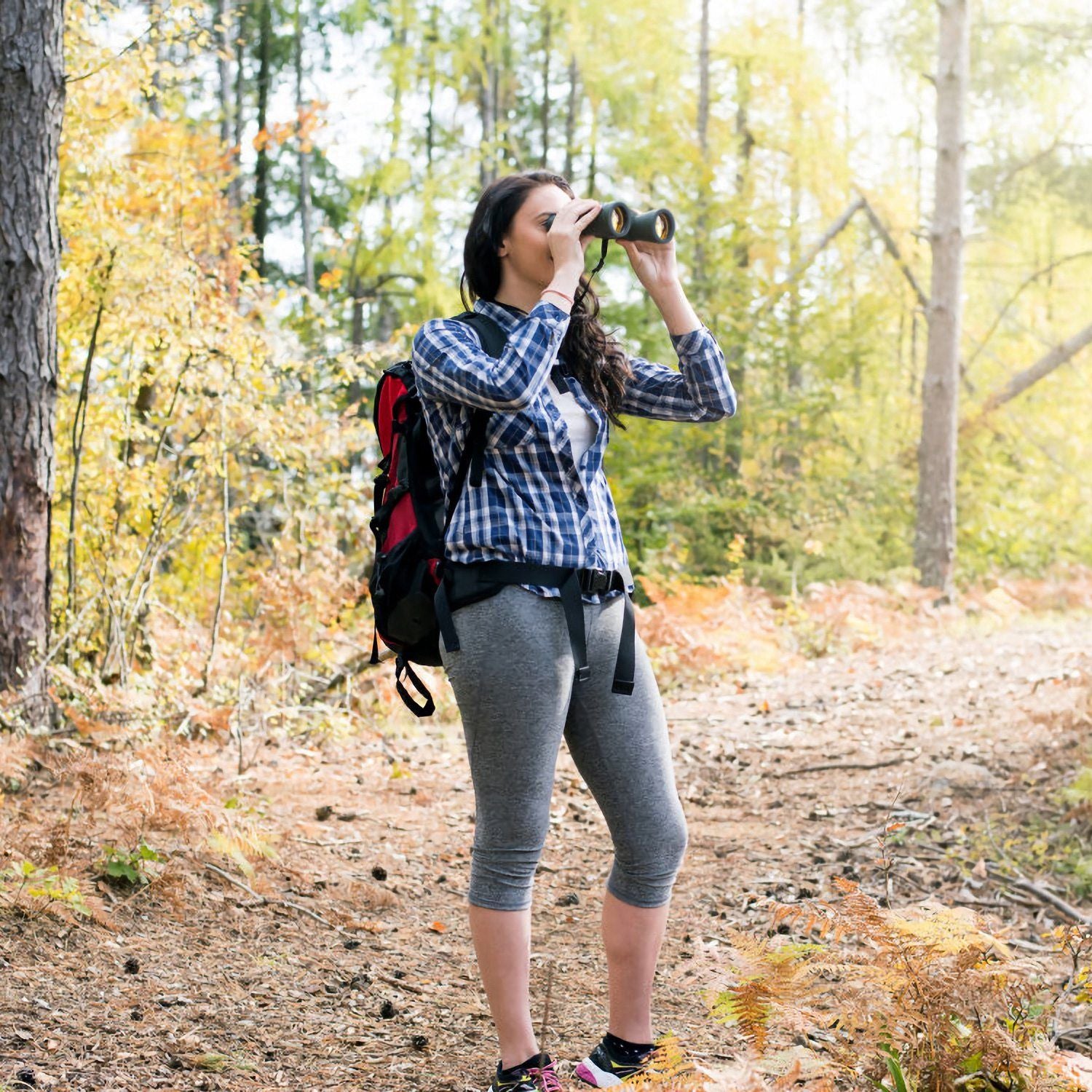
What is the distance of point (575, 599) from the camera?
88.7 inches

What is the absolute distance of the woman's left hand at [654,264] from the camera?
2.56 meters

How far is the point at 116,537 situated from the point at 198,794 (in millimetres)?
2262

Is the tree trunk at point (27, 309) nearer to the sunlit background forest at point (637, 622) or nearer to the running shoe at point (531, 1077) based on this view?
the sunlit background forest at point (637, 622)

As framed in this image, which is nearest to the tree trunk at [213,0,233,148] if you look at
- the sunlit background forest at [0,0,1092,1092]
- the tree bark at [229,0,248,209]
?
the sunlit background forest at [0,0,1092,1092]

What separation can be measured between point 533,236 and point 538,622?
806mm

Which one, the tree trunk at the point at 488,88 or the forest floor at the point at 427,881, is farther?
the tree trunk at the point at 488,88

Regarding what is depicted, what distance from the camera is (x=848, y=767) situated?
18.6 ft

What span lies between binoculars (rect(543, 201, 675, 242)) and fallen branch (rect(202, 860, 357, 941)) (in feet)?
7.82

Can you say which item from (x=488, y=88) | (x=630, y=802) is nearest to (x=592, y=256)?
(x=488, y=88)

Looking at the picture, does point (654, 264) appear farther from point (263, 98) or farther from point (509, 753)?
point (263, 98)

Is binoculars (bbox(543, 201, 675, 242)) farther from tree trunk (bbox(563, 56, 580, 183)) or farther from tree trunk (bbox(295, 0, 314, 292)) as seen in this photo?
tree trunk (bbox(563, 56, 580, 183))

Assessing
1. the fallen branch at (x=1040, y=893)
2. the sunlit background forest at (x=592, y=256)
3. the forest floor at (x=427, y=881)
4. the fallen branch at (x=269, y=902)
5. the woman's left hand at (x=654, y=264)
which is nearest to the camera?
the woman's left hand at (x=654, y=264)

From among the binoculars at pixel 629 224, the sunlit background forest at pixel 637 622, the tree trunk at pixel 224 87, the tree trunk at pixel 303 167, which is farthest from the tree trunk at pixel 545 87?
the binoculars at pixel 629 224

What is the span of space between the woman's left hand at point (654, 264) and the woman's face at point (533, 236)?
209 millimetres
